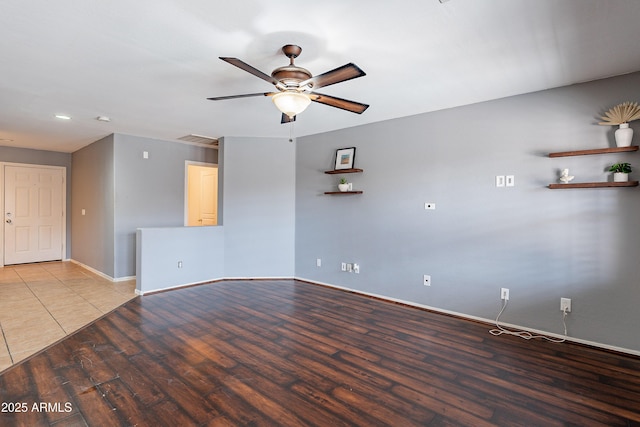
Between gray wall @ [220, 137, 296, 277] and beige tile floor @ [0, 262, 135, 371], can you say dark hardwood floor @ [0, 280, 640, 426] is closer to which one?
beige tile floor @ [0, 262, 135, 371]

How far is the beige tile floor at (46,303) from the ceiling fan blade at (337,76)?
3.22m

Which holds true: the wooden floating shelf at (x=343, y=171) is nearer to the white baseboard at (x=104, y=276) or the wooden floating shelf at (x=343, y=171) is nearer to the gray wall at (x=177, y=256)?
the gray wall at (x=177, y=256)

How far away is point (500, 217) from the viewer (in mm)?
3441

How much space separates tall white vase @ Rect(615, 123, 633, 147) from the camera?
8.96 ft

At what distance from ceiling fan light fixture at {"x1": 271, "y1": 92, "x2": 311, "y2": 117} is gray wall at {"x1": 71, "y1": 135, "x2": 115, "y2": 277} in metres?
4.26

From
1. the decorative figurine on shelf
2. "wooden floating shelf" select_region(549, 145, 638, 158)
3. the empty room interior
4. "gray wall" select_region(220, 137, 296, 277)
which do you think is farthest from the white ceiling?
"gray wall" select_region(220, 137, 296, 277)

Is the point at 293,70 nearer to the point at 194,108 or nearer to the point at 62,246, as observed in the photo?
the point at 194,108

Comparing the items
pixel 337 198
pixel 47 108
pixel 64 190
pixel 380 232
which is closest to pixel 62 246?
pixel 64 190

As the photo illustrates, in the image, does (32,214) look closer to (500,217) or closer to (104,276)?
(104,276)

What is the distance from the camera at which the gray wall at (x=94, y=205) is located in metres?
5.41

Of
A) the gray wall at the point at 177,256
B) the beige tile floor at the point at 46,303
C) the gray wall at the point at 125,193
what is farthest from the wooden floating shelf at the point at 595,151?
the gray wall at the point at 125,193

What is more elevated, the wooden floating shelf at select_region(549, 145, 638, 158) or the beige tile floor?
the wooden floating shelf at select_region(549, 145, 638, 158)

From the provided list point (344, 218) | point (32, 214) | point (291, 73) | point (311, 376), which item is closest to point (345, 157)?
point (344, 218)

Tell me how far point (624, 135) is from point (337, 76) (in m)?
2.62
